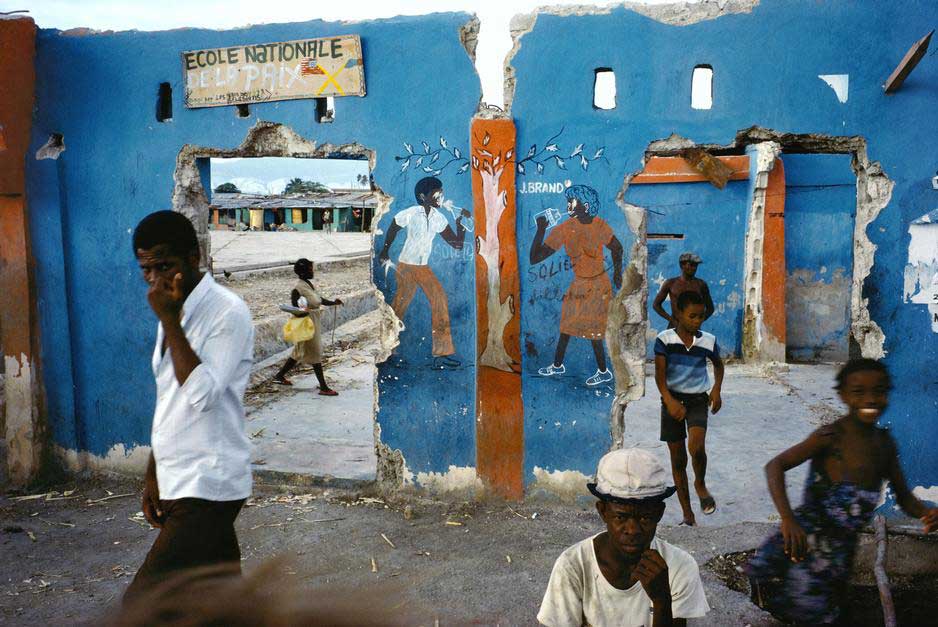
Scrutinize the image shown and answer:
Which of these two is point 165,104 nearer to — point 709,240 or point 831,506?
point 831,506

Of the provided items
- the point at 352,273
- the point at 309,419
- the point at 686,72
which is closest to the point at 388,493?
the point at 309,419

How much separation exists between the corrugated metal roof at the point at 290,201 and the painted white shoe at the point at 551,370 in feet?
127

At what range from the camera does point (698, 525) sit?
515cm

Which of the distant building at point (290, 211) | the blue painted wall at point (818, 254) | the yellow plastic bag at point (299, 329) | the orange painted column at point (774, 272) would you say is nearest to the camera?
the yellow plastic bag at point (299, 329)

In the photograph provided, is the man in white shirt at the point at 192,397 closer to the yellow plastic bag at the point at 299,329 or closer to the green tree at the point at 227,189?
the yellow plastic bag at the point at 299,329

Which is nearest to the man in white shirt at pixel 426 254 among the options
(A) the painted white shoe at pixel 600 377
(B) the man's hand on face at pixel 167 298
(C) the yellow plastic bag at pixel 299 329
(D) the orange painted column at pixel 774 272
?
(A) the painted white shoe at pixel 600 377

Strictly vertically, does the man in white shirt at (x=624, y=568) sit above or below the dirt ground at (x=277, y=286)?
above

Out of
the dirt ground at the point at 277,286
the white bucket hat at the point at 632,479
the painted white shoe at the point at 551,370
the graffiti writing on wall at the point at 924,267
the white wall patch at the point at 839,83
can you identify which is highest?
the white wall patch at the point at 839,83

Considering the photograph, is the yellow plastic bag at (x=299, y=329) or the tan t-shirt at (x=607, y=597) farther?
the yellow plastic bag at (x=299, y=329)

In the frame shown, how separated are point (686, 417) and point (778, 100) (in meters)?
2.27

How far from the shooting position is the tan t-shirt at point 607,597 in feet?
7.42

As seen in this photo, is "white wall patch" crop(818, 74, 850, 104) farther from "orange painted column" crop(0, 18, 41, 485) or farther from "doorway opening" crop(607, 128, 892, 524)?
"orange painted column" crop(0, 18, 41, 485)

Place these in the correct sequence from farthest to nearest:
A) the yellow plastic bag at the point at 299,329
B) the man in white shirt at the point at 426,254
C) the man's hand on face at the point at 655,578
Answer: the yellow plastic bag at the point at 299,329 → the man in white shirt at the point at 426,254 → the man's hand on face at the point at 655,578

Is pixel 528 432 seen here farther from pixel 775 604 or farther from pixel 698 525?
pixel 775 604
